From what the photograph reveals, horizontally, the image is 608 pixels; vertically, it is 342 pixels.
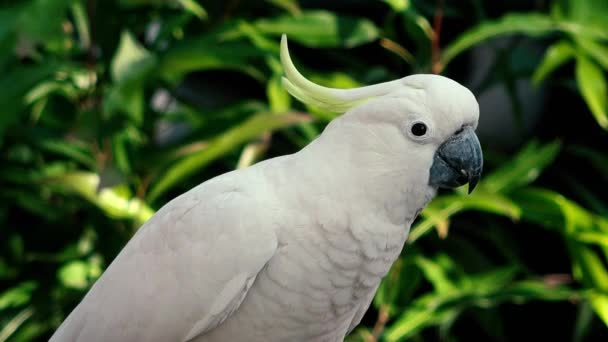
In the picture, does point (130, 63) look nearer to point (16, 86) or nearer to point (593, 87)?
point (16, 86)

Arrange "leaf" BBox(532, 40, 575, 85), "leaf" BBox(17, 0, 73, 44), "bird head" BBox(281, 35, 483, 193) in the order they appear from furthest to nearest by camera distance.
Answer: "leaf" BBox(532, 40, 575, 85)
"leaf" BBox(17, 0, 73, 44)
"bird head" BBox(281, 35, 483, 193)

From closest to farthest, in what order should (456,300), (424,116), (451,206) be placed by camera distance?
1. (424,116)
2. (451,206)
3. (456,300)

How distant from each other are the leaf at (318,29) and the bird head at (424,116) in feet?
2.23

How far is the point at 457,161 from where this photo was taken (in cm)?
85

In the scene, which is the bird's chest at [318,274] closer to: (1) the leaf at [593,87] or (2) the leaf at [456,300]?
(2) the leaf at [456,300]

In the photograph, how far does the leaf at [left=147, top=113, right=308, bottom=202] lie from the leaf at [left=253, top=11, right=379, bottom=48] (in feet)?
0.69

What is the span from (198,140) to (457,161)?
0.82m

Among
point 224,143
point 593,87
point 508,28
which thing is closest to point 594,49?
point 593,87

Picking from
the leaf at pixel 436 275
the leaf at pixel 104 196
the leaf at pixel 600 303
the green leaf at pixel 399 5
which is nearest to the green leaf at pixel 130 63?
the leaf at pixel 104 196

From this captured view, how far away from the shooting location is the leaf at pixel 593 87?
157 centimetres

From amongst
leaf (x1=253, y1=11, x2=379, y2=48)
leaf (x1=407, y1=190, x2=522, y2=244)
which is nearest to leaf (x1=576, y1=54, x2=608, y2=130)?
leaf (x1=407, y1=190, x2=522, y2=244)

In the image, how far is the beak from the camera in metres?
0.85

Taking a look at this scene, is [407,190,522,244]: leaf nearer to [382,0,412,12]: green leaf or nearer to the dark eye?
[382,0,412,12]: green leaf

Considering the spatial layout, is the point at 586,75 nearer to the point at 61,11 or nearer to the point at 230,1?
the point at 230,1
